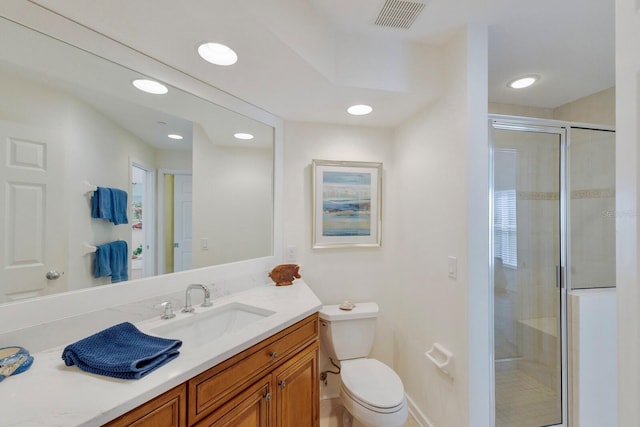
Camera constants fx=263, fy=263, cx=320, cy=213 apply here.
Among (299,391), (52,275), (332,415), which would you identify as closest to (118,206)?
(52,275)

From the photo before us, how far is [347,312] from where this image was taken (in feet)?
6.39

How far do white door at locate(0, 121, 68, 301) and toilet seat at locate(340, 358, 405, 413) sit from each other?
5.06 feet

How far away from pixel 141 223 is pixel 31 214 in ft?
1.33

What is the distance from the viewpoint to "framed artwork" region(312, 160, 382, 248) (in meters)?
2.11

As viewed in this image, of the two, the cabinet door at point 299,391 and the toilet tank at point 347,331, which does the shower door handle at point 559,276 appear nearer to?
the toilet tank at point 347,331

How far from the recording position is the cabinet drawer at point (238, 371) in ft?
2.96

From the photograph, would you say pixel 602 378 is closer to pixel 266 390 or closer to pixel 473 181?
pixel 473 181

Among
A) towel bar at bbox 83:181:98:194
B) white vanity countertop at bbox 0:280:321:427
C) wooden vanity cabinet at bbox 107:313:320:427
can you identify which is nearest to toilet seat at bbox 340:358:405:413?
wooden vanity cabinet at bbox 107:313:320:427

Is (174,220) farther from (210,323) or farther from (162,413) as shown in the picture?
(162,413)

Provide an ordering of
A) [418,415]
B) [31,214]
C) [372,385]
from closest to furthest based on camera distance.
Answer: [31,214], [372,385], [418,415]

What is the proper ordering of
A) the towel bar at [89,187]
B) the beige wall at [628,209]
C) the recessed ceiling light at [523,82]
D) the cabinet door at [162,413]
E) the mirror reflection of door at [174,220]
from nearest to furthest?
the beige wall at [628,209], the cabinet door at [162,413], the towel bar at [89,187], the mirror reflection of door at [174,220], the recessed ceiling light at [523,82]

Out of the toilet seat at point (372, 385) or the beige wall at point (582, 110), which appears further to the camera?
the beige wall at point (582, 110)

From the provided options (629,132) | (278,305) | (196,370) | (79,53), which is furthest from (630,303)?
(79,53)

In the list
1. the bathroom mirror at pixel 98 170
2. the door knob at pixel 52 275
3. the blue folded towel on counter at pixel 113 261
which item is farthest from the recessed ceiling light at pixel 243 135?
the door knob at pixel 52 275
